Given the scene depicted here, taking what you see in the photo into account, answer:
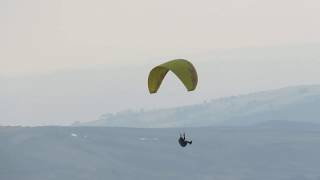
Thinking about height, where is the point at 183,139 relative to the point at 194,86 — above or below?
below

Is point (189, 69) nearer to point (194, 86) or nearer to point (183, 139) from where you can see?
point (194, 86)

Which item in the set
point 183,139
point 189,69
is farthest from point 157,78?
point 183,139

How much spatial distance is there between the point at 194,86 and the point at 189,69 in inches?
52.1

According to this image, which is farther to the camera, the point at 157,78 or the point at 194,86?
the point at 157,78

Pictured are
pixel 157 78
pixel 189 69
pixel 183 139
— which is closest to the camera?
pixel 183 139

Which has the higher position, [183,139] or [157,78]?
[157,78]

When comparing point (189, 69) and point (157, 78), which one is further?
point (157, 78)

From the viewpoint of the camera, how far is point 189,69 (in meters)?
38.8

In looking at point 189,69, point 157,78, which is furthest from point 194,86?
point 157,78

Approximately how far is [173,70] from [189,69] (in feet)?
4.53

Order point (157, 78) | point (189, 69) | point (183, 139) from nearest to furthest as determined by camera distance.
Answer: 1. point (183, 139)
2. point (189, 69)
3. point (157, 78)

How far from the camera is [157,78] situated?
41.3m

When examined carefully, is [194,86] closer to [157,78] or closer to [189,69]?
[189,69]

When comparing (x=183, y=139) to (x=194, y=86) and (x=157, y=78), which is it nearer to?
(x=194, y=86)
